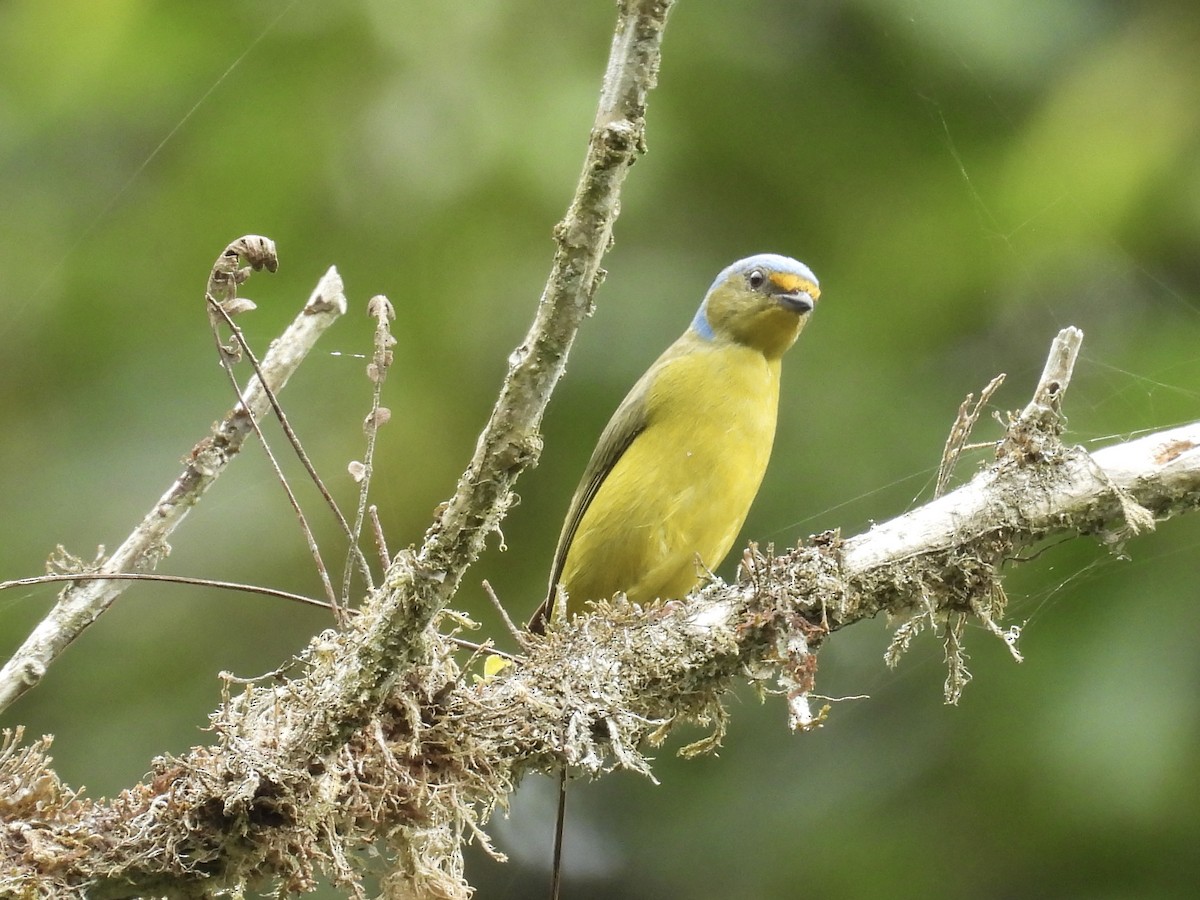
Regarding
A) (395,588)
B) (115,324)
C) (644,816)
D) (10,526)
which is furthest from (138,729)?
(395,588)

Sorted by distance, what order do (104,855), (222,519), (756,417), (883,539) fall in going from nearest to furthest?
(104,855) → (883,539) → (756,417) → (222,519)

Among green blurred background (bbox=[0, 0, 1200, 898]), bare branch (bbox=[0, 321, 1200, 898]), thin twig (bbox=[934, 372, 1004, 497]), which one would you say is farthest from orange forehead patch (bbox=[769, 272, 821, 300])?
bare branch (bbox=[0, 321, 1200, 898])

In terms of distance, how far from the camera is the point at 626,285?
5.39m

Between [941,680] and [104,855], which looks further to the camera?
[941,680]

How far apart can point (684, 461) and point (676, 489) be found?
3.5 inches

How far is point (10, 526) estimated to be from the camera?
5102mm

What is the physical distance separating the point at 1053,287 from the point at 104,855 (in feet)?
13.1

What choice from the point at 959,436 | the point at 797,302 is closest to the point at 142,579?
the point at 959,436

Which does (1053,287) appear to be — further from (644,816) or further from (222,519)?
(222,519)

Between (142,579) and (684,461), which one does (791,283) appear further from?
(142,579)

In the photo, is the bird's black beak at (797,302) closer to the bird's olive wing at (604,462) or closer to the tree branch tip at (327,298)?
the bird's olive wing at (604,462)

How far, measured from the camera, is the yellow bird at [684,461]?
3789 mm

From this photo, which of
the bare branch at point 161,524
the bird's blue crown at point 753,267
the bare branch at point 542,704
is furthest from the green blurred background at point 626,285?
the bare branch at point 542,704

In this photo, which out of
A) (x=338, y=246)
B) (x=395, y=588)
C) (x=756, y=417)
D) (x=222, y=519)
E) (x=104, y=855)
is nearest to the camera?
(x=395, y=588)
